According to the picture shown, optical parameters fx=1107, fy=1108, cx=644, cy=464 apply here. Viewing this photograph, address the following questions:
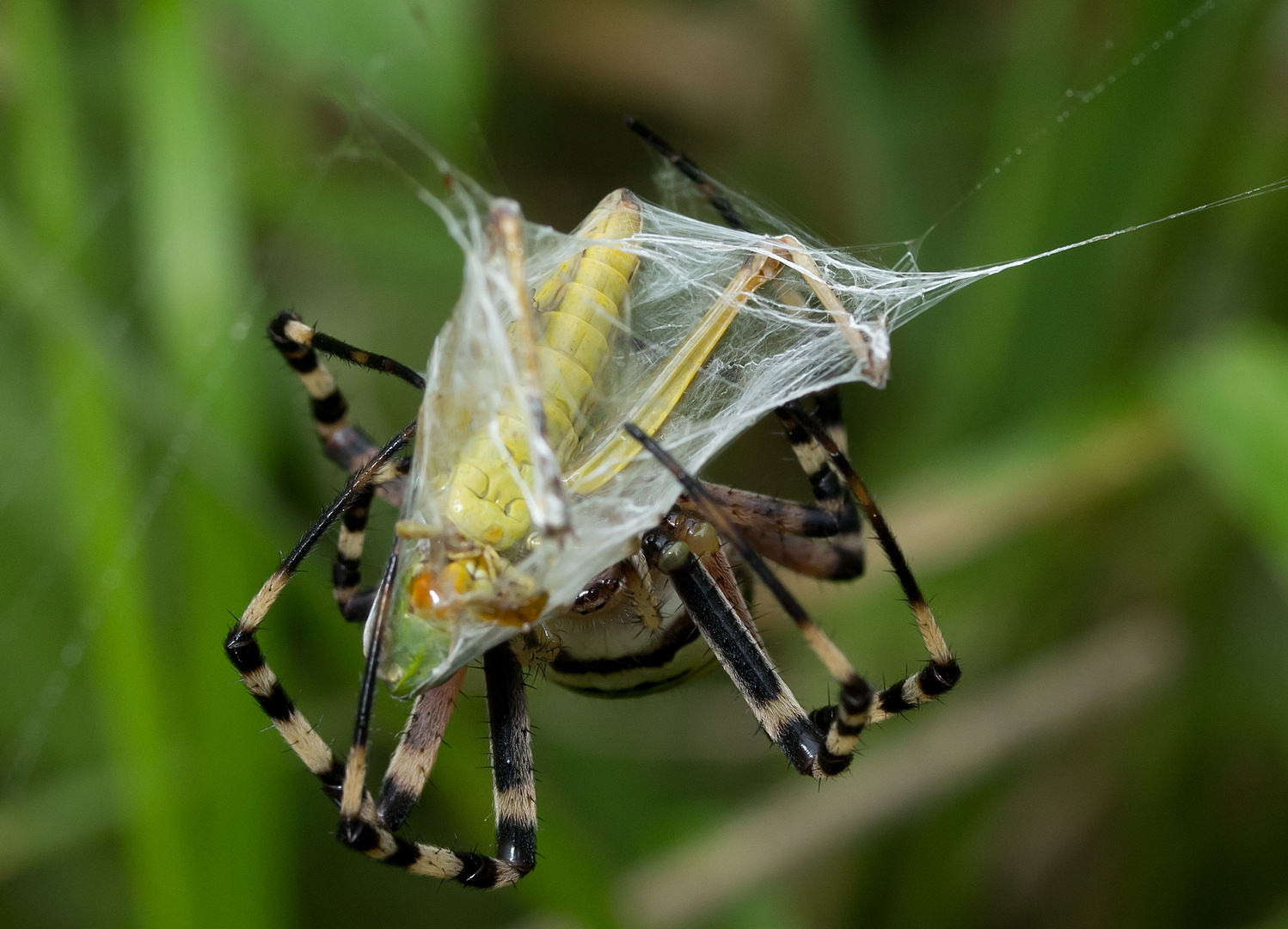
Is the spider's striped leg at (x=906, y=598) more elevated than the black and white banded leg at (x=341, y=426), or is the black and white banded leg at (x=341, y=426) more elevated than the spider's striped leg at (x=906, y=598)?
the black and white banded leg at (x=341, y=426)

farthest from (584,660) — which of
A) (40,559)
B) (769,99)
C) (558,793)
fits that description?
(769,99)

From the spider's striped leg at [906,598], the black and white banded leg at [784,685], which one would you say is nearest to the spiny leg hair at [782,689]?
the black and white banded leg at [784,685]

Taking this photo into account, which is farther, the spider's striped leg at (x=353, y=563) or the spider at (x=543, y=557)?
the spider's striped leg at (x=353, y=563)

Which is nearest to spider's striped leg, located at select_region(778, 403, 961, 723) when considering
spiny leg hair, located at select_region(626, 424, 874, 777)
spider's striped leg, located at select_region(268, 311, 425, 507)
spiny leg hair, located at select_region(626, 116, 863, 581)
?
A: spiny leg hair, located at select_region(626, 424, 874, 777)

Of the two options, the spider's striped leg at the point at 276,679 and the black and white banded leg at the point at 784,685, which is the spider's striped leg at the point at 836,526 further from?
the spider's striped leg at the point at 276,679

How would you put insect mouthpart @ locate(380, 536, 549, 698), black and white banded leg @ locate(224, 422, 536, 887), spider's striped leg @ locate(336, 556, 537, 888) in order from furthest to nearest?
spider's striped leg @ locate(336, 556, 537, 888)
black and white banded leg @ locate(224, 422, 536, 887)
insect mouthpart @ locate(380, 536, 549, 698)

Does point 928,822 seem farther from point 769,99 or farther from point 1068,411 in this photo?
point 769,99

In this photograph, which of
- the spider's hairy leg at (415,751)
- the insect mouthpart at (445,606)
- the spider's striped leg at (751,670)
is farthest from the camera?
the spider's hairy leg at (415,751)

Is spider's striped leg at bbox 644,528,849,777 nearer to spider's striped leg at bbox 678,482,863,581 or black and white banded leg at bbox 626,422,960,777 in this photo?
black and white banded leg at bbox 626,422,960,777

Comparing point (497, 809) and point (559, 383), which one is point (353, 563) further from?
point (559, 383)

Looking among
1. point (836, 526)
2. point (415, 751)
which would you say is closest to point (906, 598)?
point (836, 526)
